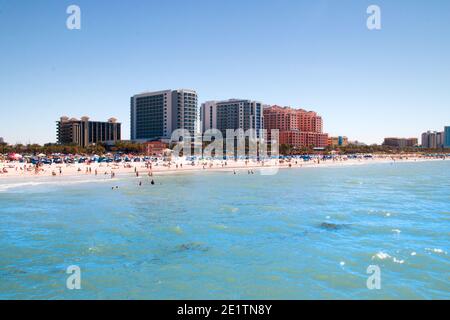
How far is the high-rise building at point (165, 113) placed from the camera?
463ft

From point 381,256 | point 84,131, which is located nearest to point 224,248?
point 381,256

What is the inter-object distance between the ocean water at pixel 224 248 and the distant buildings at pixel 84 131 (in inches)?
5424

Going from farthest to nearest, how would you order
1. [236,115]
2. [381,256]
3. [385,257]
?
[236,115] → [381,256] → [385,257]

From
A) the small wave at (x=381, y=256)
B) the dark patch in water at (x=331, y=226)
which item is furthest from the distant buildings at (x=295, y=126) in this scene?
the small wave at (x=381, y=256)

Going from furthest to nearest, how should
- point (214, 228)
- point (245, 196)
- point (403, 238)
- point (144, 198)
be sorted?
point (245, 196), point (144, 198), point (214, 228), point (403, 238)

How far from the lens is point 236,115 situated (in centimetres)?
16438

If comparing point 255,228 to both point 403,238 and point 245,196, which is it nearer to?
point 403,238

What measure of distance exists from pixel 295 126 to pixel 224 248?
172517mm

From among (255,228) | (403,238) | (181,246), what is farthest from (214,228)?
(403,238)

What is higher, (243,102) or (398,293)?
(243,102)

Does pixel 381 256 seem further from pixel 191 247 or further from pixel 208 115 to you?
pixel 208 115

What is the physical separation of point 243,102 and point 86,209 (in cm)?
14060

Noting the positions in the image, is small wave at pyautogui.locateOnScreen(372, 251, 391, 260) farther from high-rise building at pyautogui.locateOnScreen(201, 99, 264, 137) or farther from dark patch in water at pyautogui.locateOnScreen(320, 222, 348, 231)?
high-rise building at pyautogui.locateOnScreen(201, 99, 264, 137)
